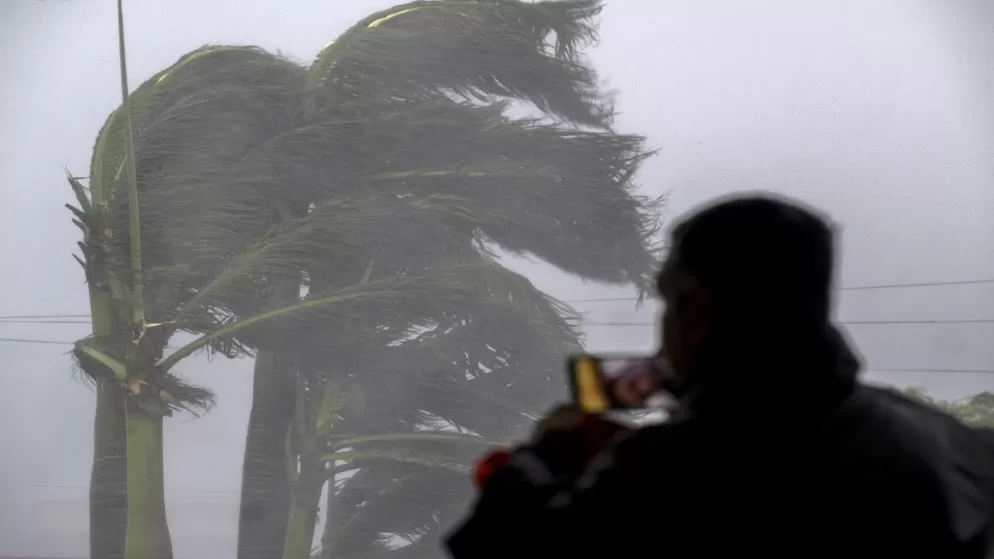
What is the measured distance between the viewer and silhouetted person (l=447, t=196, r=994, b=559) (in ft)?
2.18

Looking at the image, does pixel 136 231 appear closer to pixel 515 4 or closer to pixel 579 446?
pixel 515 4

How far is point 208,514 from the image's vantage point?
2.07 meters

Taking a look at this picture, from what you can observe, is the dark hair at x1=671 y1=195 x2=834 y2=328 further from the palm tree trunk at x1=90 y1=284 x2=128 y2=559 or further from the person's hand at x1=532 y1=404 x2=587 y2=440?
the palm tree trunk at x1=90 y1=284 x2=128 y2=559

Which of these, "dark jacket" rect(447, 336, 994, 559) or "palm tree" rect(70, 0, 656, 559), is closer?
"dark jacket" rect(447, 336, 994, 559)

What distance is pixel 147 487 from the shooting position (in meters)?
2.07

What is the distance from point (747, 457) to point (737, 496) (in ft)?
0.11

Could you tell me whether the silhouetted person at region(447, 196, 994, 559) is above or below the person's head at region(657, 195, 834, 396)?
below

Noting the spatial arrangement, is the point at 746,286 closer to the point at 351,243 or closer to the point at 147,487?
the point at 351,243

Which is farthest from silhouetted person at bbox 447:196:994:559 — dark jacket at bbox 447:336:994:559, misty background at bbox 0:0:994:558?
misty background at bbox 0:0:994:558

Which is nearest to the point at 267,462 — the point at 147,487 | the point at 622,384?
the point at 147,487

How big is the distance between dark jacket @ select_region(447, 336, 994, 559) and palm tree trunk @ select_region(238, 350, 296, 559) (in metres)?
1.47

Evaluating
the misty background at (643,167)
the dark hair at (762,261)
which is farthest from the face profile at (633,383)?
the misty background at (643,167)

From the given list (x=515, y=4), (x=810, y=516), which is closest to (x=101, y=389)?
(x=515, y=4)

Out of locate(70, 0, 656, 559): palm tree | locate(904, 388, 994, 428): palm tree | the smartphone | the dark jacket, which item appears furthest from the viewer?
locate(70, 0, 656, 559): palm tree
